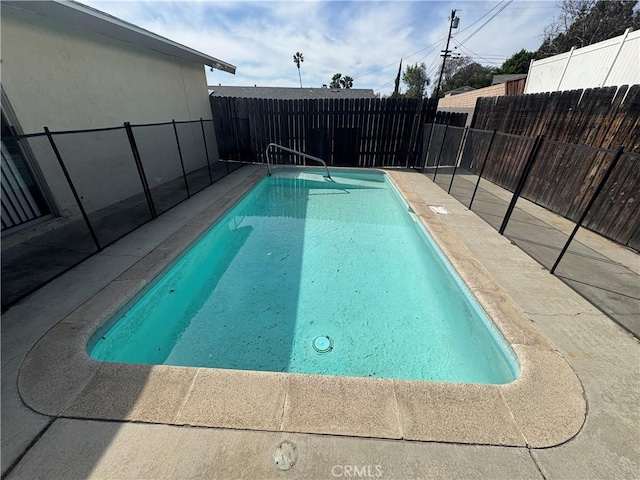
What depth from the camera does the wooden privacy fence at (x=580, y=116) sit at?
14.5 feet

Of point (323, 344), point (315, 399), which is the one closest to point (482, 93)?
point (323, 344)

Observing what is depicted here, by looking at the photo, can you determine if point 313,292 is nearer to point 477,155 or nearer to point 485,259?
point 485,259

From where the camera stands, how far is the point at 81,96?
5109mm

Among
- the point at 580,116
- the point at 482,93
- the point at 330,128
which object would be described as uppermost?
the point at 482,93

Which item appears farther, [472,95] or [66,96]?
[472,95]

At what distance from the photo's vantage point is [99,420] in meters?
1.75

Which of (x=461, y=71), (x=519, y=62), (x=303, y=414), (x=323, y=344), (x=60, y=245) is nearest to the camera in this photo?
(x=303, y=414)

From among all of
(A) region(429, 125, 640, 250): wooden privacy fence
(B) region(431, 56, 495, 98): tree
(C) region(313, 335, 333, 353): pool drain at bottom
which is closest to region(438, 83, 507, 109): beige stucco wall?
(A) region(429, 125, 640, 250): wooden privacy fence

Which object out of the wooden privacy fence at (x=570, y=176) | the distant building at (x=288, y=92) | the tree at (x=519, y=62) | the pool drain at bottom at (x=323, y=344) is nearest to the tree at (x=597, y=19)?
the tree at (x=519, y=62)

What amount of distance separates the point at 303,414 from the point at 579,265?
4.19 m

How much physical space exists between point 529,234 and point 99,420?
5940mm

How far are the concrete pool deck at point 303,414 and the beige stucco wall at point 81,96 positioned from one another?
3163 millimetres

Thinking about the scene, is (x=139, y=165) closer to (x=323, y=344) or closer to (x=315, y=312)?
(x=315, y=312)

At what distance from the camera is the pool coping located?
173cm
